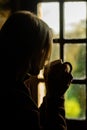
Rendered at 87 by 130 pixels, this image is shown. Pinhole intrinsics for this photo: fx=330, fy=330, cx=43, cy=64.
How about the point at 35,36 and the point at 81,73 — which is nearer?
the point at 35,36

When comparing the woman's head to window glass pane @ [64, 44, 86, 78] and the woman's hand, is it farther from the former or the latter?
window glass pane @ [64, 44, 86, 78]

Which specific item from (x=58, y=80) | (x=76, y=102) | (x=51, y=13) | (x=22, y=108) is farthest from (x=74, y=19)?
(x=22, y=108)

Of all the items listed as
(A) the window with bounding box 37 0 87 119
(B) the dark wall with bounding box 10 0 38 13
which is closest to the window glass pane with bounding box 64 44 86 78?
(A) the window with bounding box 37 0 87 119

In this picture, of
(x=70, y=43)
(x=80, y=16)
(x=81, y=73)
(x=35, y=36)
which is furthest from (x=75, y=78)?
(x=35, y=36)

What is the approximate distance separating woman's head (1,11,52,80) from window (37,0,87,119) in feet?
1.89

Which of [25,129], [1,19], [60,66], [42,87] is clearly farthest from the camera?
[42,87]

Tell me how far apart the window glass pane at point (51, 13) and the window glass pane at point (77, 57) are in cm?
9

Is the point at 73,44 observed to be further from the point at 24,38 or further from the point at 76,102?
the point at 24,38

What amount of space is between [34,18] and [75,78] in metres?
0.62

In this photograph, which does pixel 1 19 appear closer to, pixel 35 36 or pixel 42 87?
pixel 42 87

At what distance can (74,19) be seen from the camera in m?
1.47

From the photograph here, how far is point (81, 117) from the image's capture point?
1.46 metres

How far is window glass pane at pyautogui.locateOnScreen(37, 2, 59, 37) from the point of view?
1.47m

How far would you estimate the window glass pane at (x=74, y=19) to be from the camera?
1.44 m
